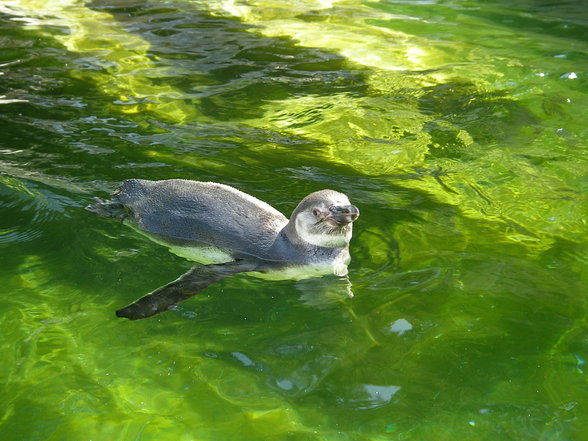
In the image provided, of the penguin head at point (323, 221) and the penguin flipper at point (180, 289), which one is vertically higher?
the penguin head at point (323, 221)

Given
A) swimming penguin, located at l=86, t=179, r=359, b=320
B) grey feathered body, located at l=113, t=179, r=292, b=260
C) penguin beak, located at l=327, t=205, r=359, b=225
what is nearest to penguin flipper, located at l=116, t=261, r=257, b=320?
swimming penguin, located at l=86, t=179, r=359, b=320

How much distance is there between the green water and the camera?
3.46 metres

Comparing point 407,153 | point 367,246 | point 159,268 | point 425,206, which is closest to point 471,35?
point 407,153

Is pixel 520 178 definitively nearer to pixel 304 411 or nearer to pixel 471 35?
pixel 304 411

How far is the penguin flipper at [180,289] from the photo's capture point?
399 cm

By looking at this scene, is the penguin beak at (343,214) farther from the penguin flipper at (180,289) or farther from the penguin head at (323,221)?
the penguin flipper at (180,289)

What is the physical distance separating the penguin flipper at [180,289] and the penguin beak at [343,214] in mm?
588

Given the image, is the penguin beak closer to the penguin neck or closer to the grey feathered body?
the penguin neck

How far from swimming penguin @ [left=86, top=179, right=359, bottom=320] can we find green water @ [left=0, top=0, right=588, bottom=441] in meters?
0.11

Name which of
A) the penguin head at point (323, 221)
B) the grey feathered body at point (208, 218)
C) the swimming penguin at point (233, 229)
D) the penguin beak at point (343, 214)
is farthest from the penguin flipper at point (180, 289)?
the penguin beak at point (343, 214)

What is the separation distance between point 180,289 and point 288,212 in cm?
139

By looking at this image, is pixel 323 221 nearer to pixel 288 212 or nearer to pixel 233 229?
pixel 233 229

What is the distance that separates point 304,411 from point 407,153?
363 centimetres

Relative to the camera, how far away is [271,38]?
1030 cm
